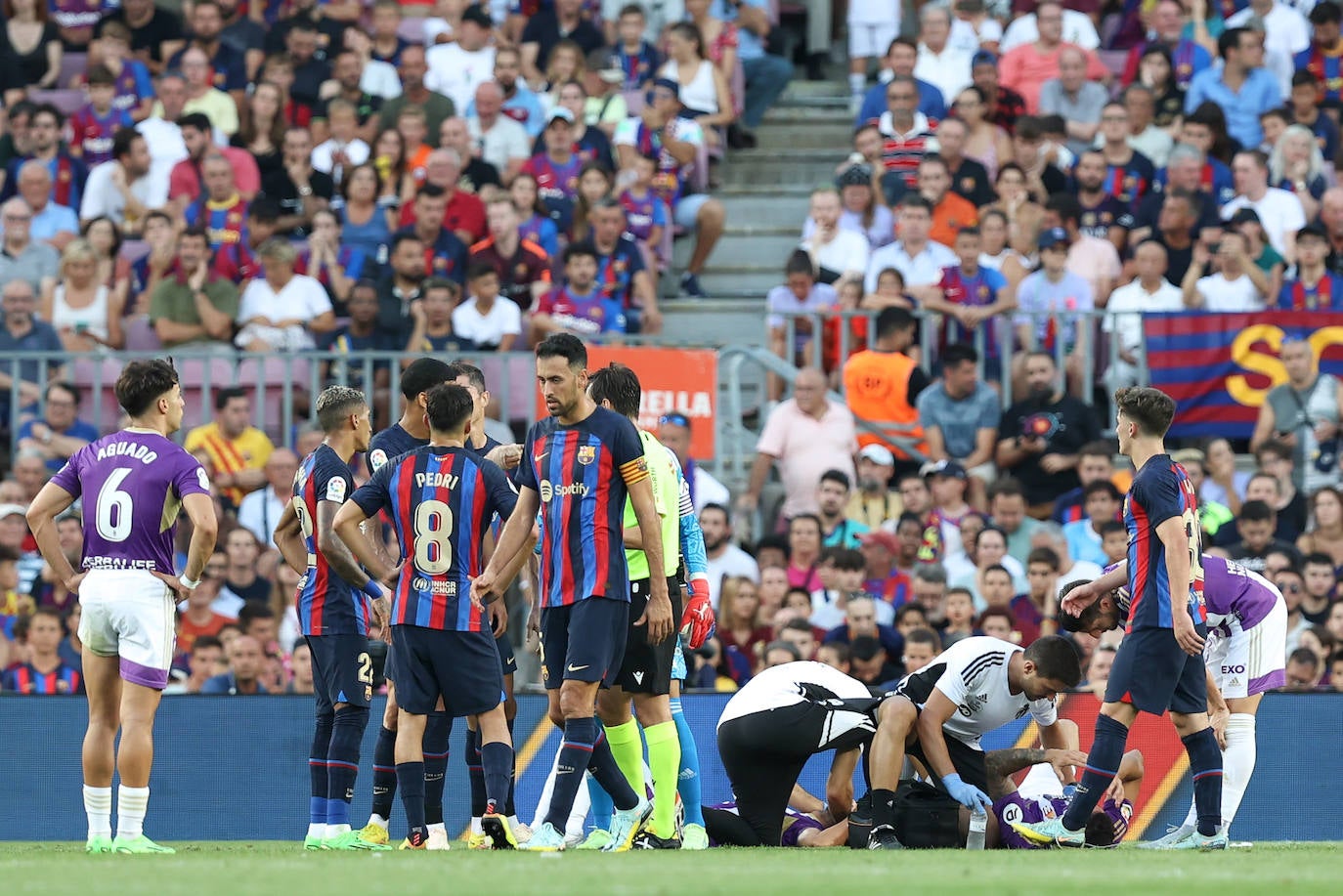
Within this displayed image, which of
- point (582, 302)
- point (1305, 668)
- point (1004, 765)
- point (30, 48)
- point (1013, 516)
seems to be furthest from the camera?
point (30, 48)

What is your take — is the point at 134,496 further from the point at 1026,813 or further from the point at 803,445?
the point at 803,445

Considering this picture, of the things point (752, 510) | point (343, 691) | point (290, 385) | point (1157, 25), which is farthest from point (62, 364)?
point (1157, 25)

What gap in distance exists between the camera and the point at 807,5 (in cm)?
2252

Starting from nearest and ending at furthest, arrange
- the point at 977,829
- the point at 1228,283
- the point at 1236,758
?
1. the point at 977,829
2. the point at 1236,758
3. the point at 1228,283

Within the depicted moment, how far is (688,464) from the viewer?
15273 mm

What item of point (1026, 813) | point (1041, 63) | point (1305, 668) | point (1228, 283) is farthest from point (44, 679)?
point (1041, 63)

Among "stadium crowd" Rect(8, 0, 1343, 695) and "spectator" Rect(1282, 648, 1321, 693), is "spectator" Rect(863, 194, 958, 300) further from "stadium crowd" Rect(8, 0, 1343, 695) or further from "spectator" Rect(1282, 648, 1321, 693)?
"spectator" Rect(1282, 648, 1321, 693)

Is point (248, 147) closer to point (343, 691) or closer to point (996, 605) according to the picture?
point (996, 605)

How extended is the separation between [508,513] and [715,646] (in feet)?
14.6

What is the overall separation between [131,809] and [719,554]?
20.8 ft

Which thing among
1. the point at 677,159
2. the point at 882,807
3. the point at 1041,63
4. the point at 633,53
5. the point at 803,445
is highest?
the point at 633,53

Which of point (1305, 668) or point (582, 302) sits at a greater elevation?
point (582, 302)

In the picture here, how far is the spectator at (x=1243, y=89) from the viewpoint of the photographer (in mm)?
18875

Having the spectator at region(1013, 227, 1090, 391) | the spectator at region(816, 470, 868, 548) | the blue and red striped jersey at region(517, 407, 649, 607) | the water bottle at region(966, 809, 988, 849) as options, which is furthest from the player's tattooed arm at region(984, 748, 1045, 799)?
the spectator at region(1013, 227, 1090, 391)
